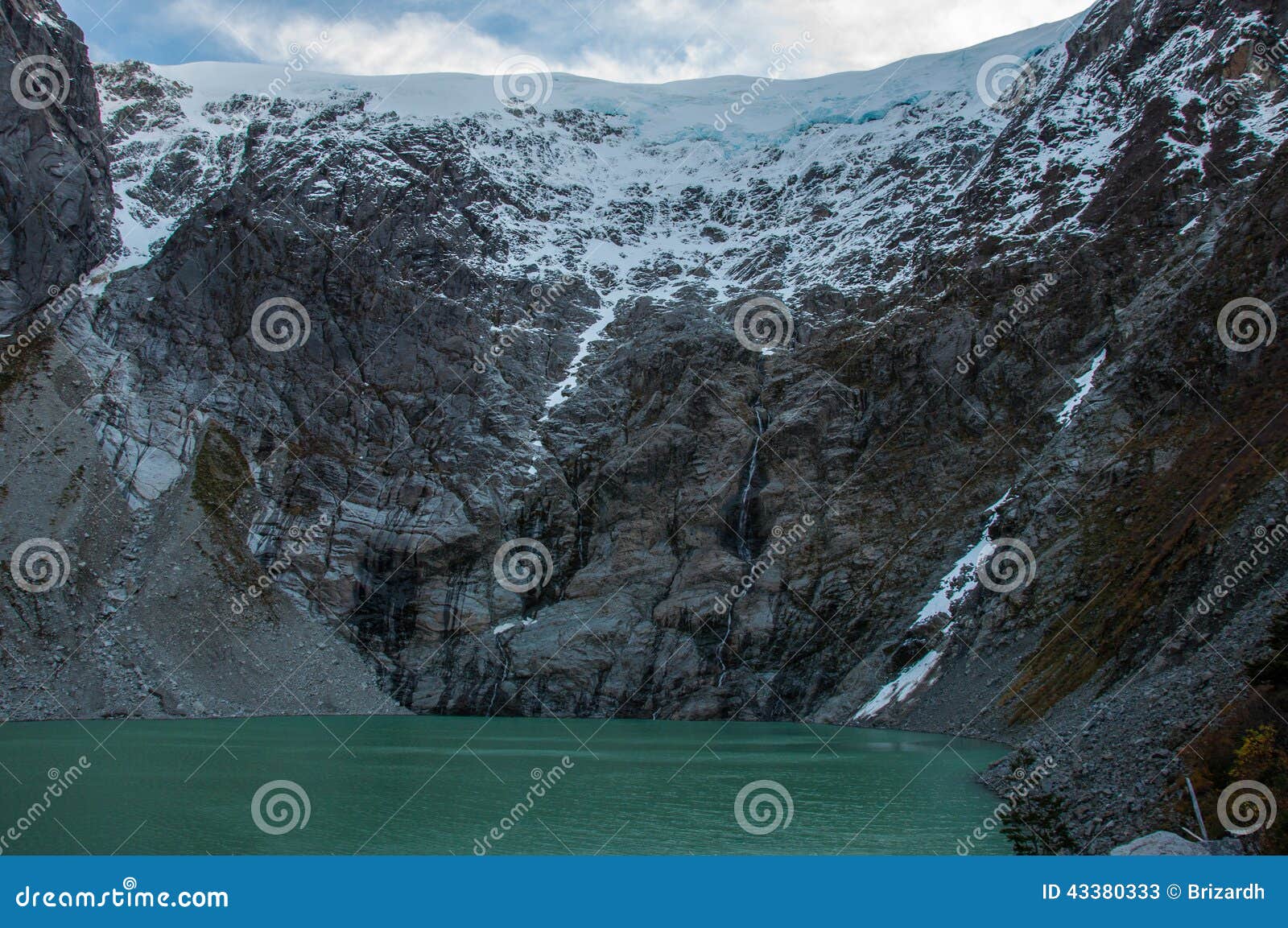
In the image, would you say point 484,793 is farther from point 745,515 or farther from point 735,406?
point 735,406

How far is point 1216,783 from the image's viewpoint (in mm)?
15352

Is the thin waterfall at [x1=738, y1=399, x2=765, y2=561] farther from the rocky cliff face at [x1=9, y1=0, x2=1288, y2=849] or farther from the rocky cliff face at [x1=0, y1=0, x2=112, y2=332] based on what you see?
the rocky cliff face at [x1=0, y1=0, x2=112, y2=332]

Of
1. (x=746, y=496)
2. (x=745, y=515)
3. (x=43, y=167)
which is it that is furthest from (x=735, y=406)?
(x=43, y=167)

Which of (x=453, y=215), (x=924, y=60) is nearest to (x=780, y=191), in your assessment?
(x=924, y=60)

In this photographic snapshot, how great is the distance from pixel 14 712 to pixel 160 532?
1444cm

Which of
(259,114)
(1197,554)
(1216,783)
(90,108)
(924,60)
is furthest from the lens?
(924,60)

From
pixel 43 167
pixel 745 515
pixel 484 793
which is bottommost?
pixel 43 167

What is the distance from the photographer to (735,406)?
64.9 m

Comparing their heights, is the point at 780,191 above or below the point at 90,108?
above

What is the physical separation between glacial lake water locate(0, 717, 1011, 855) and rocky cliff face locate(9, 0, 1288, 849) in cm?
540

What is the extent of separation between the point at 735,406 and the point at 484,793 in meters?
41.8

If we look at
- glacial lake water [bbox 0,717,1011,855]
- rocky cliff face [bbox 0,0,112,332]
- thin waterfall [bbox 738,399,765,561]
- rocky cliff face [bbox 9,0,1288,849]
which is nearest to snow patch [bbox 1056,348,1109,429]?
rocky cliff face [bbox 9,0,1288,849]

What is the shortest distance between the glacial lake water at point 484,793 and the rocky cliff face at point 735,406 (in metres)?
5.40

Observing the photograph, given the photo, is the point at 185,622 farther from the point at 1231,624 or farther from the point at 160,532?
the point at 1231,624
